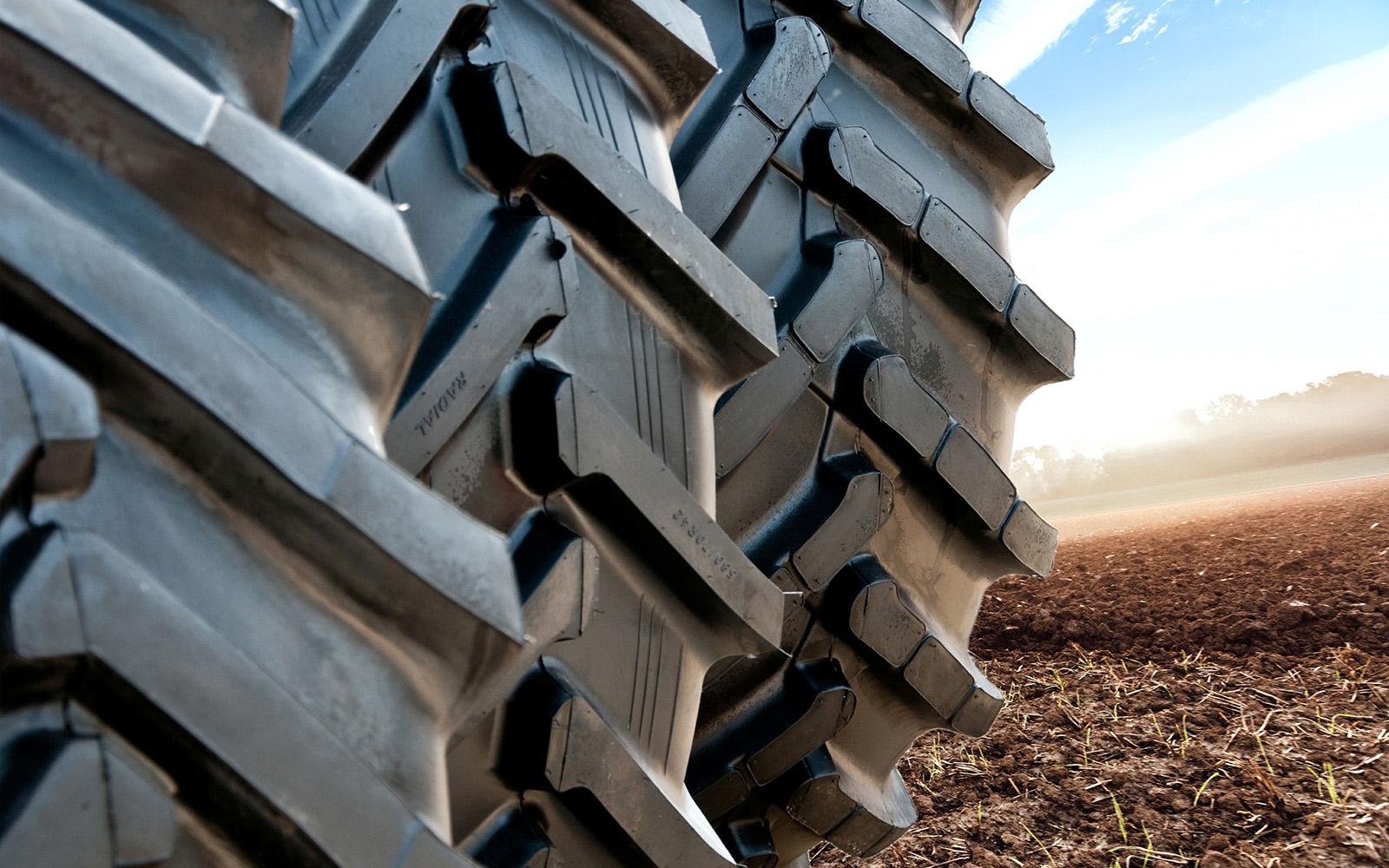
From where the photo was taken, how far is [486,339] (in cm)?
54

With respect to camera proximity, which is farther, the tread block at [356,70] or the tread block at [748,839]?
the tread block at [748,839]

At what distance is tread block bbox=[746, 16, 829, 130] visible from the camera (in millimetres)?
840

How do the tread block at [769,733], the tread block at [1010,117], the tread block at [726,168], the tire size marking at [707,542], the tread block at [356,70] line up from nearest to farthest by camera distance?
the tread block at [356,70] < the tire size marking at [707,542] < the tread block at [726,168] < the tread block at [769,733] < the tread block at [1010,117]

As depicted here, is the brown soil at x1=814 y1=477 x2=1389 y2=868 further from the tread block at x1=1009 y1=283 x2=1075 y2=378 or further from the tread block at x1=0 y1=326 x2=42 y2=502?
the tread block at x1=0 y1=326 x2=42 y2=502

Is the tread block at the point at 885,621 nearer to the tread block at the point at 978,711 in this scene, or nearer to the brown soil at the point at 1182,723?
the tread block at the point at 978,711

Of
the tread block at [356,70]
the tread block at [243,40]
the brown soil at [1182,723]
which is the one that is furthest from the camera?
the brown soil at [1182,723]

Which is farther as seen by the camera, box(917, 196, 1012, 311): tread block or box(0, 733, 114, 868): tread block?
box(917, 196, 1012, 311): tread block

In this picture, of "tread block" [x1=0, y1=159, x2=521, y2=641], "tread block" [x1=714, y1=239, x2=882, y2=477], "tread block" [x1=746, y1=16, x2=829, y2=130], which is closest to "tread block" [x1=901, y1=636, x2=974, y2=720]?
"tread block" [x1=714, y1=239, x2=882, y2=477]

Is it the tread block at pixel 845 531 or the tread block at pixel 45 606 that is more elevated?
the tread block at pixel 45 606

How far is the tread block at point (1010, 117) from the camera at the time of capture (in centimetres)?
102

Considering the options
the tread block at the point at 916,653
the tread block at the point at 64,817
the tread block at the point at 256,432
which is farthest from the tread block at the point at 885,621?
the tread block at the point at 64,817

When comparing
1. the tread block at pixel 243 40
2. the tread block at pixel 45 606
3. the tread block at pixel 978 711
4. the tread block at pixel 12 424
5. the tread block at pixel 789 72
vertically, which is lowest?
the tread block at pixel 978 711

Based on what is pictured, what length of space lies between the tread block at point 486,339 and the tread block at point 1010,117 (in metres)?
0.62

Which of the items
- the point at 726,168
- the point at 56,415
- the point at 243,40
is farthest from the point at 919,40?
the point at 56,415
